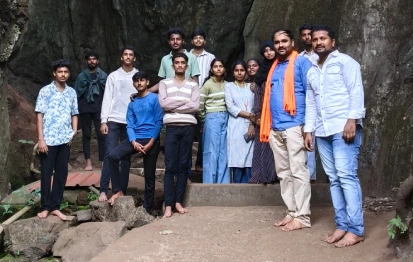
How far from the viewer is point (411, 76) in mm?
6758

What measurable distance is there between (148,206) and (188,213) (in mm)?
545

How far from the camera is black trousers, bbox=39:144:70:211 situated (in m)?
6.61

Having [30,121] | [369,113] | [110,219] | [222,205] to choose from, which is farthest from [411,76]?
[30,121]

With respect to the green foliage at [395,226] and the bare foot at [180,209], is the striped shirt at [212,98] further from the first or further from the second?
the green foliage at [395,226]

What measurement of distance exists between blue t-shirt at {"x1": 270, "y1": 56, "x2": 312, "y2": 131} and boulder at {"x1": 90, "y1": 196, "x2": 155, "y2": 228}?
1.78m

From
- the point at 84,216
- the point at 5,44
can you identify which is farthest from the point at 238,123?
the point at 5,44

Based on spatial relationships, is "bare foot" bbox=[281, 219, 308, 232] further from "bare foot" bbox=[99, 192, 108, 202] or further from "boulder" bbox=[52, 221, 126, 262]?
"bare foot" bbox=[99, 192, 108, 202]

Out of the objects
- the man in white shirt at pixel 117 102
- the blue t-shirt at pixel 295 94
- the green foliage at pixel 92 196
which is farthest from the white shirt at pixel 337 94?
the green foliage at pixel 92 196

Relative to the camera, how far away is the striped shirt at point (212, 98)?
7285 millimetres

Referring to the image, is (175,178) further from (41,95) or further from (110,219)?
(41,95)

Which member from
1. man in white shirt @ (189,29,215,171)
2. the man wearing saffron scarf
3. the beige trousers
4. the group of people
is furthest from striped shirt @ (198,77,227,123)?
the beige trousers

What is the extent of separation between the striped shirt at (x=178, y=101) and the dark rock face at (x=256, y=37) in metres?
2.14

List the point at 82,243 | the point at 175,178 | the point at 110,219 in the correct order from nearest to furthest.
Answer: the point at 82,243, the point at 110,219, the point at 175,178

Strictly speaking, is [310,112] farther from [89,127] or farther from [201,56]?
[89,127]
